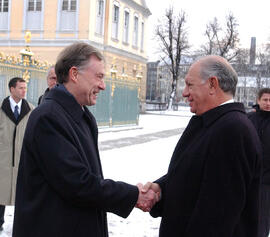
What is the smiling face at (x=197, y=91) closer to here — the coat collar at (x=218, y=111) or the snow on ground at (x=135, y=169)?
the coat collar at (x=218, y=111)

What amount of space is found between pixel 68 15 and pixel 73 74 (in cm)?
2450

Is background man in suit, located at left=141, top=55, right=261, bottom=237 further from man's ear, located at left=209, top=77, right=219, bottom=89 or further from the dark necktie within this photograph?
the dark necktie

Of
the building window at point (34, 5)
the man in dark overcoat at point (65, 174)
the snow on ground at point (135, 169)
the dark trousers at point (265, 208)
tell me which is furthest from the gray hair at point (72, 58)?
the building window at point (34, 5)

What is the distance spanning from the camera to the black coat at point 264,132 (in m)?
4.20

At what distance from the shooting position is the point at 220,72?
2.19 meters

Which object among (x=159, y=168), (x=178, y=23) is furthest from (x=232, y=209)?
(x=178, y=23)

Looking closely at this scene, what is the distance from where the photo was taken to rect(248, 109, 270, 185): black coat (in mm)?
4205

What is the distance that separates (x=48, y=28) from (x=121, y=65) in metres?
6.70

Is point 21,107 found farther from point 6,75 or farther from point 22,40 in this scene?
point 22,40

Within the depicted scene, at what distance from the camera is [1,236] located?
438cm

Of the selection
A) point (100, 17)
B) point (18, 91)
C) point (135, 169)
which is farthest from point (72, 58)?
point (100, 17)

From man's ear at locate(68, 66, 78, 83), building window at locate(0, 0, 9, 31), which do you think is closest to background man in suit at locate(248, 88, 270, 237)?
man's ear at locate(68, 66, 78, 83)

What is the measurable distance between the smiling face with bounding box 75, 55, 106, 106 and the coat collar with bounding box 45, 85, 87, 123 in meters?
0.07

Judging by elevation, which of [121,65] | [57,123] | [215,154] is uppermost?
[121,65]
